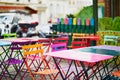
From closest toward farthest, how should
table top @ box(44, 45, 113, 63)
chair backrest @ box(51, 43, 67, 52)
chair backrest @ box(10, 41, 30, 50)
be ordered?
table top @ box(44, 45, 113, 63) → chair backrest @ box(51, 43, 67, 52) → chair backrest @ box(10, 41, 30, 50)

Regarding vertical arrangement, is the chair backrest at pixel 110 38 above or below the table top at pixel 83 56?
below

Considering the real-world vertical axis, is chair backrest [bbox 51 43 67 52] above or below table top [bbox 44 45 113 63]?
below

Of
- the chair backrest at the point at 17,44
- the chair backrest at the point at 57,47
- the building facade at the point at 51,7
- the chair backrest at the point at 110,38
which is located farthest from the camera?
the building facade at the point at 51,7

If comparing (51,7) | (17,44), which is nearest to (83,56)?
(17,44)

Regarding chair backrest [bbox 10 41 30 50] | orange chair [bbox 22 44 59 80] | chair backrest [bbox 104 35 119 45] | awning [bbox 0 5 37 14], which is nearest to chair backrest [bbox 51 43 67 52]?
orange chair [bbox 22 44 59 80]

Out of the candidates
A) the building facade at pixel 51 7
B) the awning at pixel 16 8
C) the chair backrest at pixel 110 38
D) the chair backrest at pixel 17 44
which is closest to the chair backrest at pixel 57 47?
the chair backrest at pixel 17 44

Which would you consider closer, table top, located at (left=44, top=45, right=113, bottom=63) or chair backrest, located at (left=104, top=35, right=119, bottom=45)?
table top, located at (left=44, top=45, right=113, bottom=63)

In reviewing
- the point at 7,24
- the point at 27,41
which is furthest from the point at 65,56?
the point at 7,24

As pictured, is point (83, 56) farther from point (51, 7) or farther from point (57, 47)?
point (51, 7)

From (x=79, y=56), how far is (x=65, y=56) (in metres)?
0.25

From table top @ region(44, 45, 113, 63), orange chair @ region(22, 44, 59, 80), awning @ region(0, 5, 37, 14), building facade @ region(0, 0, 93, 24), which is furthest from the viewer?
building facade @ region(0, 0, 93, 24)

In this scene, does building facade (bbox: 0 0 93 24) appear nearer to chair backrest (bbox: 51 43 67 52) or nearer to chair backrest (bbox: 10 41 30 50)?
chair backrest (bbox: 10 41 30 50)

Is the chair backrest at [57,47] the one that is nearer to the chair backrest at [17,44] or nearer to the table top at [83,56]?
the chair backrest at [17,44]

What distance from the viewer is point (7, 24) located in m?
21.3
